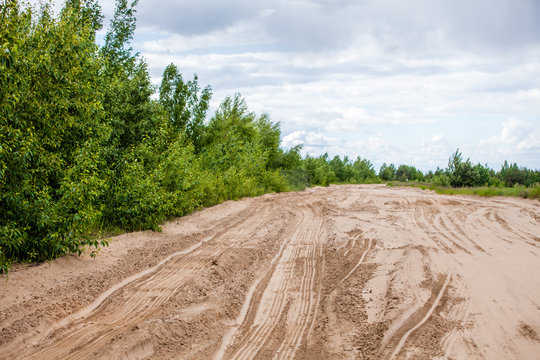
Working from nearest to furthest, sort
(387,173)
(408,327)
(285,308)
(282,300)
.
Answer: (408,327) < (285,308) < (282,300) < (387,173)

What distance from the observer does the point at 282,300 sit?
219 inches

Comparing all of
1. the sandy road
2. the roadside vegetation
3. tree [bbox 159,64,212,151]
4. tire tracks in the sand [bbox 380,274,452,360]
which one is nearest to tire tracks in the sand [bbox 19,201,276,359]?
the sandy road

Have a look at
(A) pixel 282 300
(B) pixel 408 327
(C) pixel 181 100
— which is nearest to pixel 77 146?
(A) pixel 282 300

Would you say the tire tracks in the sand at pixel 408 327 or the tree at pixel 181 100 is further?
the tree at pixel 181 100

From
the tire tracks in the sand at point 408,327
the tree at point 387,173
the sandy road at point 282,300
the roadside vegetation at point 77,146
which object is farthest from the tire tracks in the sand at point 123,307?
the tree at point 387,173

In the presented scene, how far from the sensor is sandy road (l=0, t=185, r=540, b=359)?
13.1 feet

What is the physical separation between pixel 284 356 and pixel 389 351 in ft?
3.54

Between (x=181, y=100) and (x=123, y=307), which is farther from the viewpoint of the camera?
(x=181, y=100)

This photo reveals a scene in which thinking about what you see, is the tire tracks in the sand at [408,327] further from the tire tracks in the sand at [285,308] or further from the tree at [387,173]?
the tree at [387,173]

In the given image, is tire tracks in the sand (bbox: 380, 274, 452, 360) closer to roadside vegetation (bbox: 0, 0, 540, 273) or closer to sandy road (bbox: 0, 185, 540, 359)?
sandy road (bbox: 0, 185, 540, 359)

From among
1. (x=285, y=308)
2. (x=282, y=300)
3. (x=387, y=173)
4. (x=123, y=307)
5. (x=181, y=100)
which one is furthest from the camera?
(x=387, y=173)

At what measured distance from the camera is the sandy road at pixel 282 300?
399 centimetres

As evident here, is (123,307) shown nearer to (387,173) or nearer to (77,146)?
(77,146)

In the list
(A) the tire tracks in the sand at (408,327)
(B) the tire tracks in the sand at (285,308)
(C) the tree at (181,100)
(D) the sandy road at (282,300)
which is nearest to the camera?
(A) the tire tracks in the sand at (408,327)
